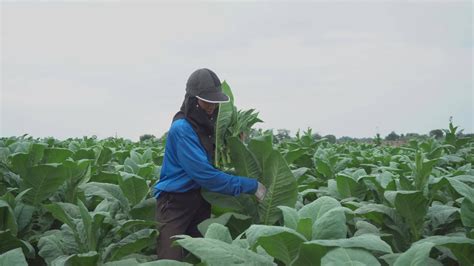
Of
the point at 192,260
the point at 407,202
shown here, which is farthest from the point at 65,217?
the point at 407,202

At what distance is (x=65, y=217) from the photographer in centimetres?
293

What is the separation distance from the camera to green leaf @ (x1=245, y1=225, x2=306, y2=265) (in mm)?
1699

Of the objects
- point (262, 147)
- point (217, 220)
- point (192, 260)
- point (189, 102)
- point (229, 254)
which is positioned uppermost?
point (189, 102)

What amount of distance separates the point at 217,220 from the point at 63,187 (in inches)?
68.0

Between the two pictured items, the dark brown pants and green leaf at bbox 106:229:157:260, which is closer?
green leaf at bbox 106:229:157:260

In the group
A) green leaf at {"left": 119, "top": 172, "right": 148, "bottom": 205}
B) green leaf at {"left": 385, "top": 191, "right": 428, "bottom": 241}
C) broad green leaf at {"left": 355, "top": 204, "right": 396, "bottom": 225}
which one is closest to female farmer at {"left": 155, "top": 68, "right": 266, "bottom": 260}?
green leaf at {"left": 119, "top": 172, "right": 148, "bottom": 205}

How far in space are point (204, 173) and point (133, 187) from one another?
2.08 feet

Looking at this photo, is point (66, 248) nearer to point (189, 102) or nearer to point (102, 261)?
point (102, 261)

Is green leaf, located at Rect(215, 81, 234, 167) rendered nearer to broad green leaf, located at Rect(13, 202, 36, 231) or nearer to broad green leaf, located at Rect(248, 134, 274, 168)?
broad green leaf, located at Rect(248, 134, 274, 168)

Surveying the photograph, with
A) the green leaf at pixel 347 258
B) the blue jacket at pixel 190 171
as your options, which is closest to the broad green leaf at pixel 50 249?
the blue jacket at pixel 190 171

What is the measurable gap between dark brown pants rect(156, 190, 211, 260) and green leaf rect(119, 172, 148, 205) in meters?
0.13

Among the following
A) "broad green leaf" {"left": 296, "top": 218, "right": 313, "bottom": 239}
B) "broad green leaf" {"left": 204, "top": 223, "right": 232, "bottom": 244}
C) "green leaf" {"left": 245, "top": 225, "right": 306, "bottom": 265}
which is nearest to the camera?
"green leaf" {"left": 245, "top": 225, "right": 306, "bottom": 265}

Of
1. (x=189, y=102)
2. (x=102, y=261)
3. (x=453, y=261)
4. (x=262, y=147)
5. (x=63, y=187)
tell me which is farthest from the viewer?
(x=63, y=187)

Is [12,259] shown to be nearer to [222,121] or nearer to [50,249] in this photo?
[50,249]
